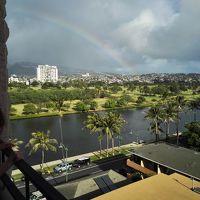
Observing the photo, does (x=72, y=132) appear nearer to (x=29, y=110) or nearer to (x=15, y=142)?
(x=29, y=110)

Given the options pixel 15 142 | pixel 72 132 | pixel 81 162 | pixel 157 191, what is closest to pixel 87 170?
pixel 81 162

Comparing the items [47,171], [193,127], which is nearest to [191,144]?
[193,127]

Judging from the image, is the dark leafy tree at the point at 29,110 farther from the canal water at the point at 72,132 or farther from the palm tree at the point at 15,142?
the palm tree at the point at 15,142

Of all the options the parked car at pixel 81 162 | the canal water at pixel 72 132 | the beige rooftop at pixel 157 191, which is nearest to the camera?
A: the beige rooftop at pixel 157 191

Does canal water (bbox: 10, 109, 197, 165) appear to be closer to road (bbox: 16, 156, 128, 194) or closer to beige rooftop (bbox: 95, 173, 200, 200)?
road (bbox: 16, 156, 128, 194)

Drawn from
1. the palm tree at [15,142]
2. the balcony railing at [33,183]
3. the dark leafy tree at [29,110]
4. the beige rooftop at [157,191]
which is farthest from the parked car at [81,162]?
the dark leafy tree at [29,110]

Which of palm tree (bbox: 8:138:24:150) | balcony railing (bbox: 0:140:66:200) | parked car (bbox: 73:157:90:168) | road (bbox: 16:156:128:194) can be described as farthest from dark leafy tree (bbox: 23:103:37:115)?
balcony railing (bbox: 0:140:66:200)
